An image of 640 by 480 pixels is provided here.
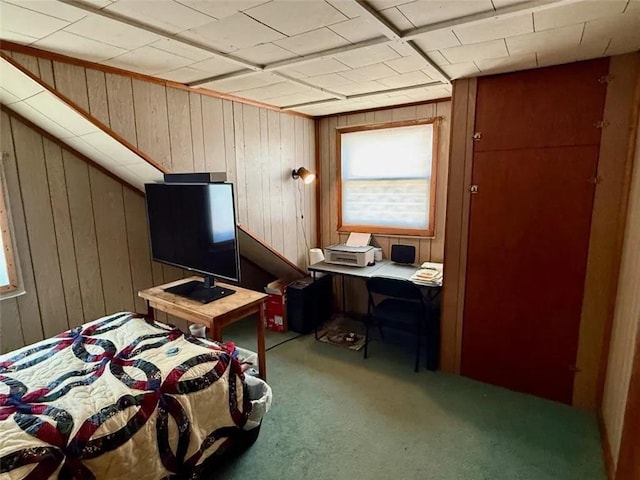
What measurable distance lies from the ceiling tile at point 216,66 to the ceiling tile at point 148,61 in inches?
2.5

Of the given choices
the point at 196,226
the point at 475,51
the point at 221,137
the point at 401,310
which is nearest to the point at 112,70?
the point at 221,137

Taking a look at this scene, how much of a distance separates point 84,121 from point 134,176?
650mm

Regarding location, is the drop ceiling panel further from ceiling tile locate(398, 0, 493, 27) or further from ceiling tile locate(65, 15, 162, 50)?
ceiling tile locate(65, 15, 162, 50)

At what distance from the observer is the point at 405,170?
10.7ft

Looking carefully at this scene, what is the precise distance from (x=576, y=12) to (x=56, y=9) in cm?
196

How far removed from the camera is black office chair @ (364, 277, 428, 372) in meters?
2.64

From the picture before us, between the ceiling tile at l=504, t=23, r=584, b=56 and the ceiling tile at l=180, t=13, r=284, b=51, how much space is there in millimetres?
1128

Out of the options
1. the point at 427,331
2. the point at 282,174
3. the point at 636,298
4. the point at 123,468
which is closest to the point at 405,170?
the point at 282,174

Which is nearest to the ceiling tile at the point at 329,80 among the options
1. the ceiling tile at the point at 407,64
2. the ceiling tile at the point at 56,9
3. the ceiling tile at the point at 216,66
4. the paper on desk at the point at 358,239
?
the ceiling tile at the point at 407,64

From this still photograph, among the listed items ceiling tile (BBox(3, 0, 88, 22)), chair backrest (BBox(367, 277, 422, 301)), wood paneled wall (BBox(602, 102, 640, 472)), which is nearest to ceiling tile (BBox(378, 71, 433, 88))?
wood paneled wall (BBox(602, 102, 640, 472))

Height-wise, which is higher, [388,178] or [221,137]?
[221,137]

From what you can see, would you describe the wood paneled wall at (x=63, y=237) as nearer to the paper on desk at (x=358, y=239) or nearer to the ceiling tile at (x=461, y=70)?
the paper on desk at (x=358, y=239)

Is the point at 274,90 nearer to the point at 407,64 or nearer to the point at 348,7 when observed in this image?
the point at 407,64

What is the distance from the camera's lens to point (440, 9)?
1.34 meters
